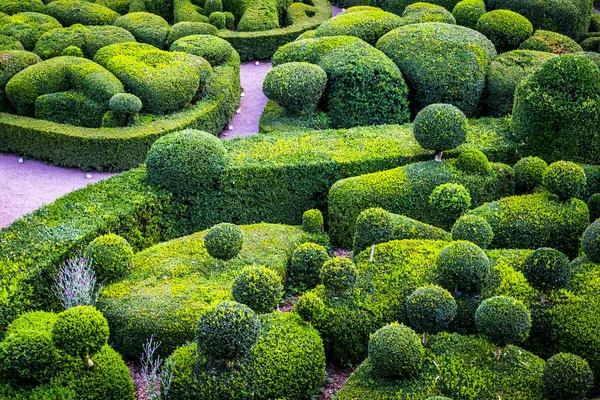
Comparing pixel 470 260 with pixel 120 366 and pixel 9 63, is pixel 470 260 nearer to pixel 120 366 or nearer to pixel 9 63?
pixel 120 366

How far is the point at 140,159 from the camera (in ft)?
56.1

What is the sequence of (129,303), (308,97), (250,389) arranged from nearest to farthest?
1. (250,389)
2. (129,303)
3. (308,97)

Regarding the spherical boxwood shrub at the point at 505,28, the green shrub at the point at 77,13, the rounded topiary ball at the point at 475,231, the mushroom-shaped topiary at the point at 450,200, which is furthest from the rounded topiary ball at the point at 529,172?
the green shrub at the point at 77,13

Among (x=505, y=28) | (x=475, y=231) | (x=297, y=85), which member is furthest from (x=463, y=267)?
(x=505, y=28)

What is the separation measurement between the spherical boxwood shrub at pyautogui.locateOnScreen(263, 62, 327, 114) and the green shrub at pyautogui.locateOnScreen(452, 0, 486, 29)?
21.9 feet

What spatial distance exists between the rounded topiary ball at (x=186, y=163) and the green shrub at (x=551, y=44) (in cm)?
1087

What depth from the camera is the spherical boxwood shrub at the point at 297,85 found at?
54.9 ft

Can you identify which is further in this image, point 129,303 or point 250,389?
point 129,303

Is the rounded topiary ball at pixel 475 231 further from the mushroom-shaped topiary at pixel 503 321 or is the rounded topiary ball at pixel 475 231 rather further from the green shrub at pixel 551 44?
the green shrub at pixel 551 44

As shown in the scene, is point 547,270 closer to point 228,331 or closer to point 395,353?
point 395,353

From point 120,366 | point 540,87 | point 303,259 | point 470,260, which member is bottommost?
point 120,366

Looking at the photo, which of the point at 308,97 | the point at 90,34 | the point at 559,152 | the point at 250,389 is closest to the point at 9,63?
the point at 90,34

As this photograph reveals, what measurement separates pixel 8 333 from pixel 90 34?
44.1ft

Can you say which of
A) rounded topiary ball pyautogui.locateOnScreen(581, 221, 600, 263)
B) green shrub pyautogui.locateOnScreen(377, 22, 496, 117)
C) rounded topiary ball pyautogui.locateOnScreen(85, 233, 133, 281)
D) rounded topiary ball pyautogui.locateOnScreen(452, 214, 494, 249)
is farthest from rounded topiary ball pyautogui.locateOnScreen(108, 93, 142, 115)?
rounded topiary ball pyautogui.locateOnScreen(581, 221, 600, 263)
